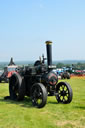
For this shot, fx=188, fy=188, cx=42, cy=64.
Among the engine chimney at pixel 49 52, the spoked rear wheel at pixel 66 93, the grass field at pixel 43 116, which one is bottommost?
the grass field at pixel 43 116

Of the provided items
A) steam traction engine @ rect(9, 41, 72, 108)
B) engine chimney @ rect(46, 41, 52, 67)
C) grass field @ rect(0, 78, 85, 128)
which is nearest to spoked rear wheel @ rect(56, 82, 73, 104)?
steam traction engine @ rect(9, 41, 72, 108)

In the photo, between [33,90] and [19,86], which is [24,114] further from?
[19,86]

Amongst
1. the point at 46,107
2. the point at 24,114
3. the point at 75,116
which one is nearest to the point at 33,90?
the point at 46,107

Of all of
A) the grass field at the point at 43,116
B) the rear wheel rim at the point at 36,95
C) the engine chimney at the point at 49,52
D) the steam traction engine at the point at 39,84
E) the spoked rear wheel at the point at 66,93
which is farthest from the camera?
the engine chimney at the point at 49,52

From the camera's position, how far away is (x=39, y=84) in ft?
22.8

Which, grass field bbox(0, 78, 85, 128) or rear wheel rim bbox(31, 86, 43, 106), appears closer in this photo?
grass field bbox(0, 78, 85, 128)

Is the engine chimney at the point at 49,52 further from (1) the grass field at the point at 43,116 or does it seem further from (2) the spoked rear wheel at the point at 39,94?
(1) the grass field at the point at 43,116

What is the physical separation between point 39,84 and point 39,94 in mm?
377

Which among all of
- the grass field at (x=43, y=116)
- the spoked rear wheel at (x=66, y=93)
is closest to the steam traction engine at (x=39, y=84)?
the spoked rear wheel at (x=66, y=93)

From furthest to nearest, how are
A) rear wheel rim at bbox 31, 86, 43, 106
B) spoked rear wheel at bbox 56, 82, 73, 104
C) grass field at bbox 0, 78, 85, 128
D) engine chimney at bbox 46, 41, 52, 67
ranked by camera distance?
engine chimney at bbox 46, 41, 52, 67 → spoked rear wheel at bbox 56, 82, 73, 104 → rear wheel rim at bbox 31, 86, 43, 106 → grass field at bbox 0, 78, 85, 128

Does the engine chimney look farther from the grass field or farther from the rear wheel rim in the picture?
the grass field

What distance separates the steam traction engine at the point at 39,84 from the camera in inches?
284

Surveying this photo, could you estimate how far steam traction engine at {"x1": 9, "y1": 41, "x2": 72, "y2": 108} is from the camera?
721cm

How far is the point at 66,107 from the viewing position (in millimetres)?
6965
